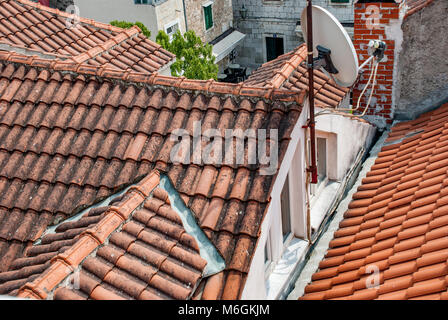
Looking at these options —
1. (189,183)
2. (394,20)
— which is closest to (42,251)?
(189,183)

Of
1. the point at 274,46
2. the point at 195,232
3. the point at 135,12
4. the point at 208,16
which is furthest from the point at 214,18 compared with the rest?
the point at 195,232

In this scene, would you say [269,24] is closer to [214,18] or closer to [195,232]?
[214,18]

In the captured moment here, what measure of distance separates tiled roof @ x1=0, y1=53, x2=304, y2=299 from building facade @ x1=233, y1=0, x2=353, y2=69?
68.9ft

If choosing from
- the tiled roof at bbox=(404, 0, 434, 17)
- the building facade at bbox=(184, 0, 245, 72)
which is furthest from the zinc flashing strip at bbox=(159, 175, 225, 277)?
the building facade at bbox=(184, 0, 245, 72)

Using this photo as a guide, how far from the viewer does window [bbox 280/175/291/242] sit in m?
5.60

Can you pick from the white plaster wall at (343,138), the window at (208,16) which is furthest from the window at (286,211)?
the window at (208,16)

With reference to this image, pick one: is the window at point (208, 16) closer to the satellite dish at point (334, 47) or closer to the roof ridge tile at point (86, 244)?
the satellite dish at point (334, 47)

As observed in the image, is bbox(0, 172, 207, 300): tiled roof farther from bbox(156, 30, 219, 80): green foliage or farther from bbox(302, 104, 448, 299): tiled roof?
bbox(156, 30, 219, 80): green foliage

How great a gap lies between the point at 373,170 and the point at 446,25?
96.7 inches

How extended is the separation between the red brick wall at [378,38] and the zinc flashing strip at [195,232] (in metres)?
4.47

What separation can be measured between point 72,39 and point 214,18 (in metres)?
15.6

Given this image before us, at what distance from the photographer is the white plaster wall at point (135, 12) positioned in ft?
69.5
